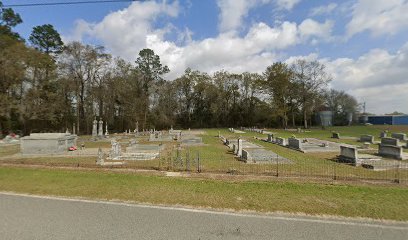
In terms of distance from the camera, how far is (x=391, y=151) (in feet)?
59.2

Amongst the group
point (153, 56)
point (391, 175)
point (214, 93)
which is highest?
point (153, 56)

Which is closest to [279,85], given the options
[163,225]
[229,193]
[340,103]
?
[340,103]

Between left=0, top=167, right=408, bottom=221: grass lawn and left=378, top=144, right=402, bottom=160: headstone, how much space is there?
983 centimetres

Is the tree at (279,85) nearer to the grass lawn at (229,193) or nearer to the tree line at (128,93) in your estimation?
the tree line at (128,93)

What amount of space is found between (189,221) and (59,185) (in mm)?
5975

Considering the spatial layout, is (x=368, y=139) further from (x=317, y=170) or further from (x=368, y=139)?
(x=317, y=170)

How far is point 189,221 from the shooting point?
627 centimetres

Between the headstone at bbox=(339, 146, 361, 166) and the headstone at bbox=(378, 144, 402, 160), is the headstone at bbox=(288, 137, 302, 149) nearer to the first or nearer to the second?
the headstone at bbox=(378, 144, 402, 160)

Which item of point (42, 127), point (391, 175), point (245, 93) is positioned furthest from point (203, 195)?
point (245, 93)

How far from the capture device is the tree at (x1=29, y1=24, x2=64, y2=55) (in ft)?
157

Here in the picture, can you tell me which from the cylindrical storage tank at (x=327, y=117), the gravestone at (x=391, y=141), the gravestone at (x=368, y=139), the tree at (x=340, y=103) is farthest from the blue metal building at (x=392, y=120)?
the gravestone at (x=391, y=141)

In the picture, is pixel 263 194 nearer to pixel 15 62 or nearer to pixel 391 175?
pixel 391 175

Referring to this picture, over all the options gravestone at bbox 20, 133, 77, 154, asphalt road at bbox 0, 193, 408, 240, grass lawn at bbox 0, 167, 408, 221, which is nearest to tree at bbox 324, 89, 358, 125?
gravestone at bbox 20, 133, 77, 154

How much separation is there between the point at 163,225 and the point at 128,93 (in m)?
53.9
